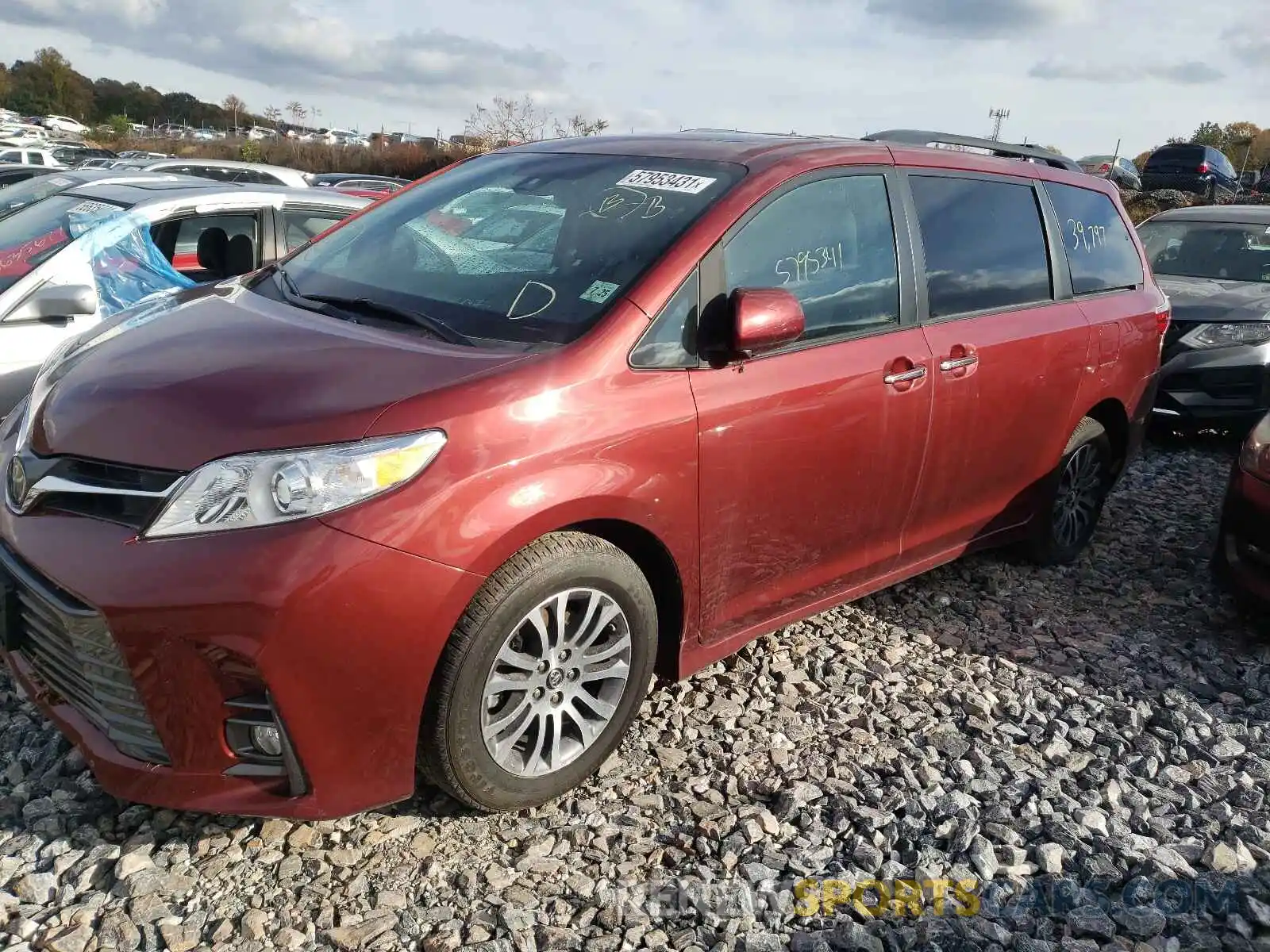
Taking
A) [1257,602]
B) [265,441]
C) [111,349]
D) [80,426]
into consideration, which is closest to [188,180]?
[111,349]

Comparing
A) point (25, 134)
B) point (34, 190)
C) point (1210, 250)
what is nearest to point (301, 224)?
point (34, 190)

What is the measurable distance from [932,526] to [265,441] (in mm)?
2565

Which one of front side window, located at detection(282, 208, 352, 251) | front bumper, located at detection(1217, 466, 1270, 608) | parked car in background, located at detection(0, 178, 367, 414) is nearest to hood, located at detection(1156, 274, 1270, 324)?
front bumper, located at detection(1217, 466, 1270, 608)

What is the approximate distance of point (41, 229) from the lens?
5.17 m

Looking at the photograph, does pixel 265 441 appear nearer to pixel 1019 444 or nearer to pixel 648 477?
pixel 648 477

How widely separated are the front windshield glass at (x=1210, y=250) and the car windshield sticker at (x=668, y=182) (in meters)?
6.01

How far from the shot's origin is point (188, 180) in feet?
19.6

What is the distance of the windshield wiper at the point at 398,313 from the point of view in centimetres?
276

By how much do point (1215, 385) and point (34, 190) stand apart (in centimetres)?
795

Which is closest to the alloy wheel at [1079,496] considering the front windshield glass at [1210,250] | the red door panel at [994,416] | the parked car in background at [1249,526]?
the red door panel at [994,416]

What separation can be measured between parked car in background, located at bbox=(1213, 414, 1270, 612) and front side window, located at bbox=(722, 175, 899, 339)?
1.95 m

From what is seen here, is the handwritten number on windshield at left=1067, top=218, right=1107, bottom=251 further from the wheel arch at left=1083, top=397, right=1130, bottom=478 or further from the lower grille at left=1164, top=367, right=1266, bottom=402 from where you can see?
the lower grille at left=1164, top=367, right=1266, bottom=402

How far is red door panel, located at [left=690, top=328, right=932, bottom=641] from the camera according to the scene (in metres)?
Result: 2.95

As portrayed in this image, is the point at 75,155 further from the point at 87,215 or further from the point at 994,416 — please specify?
the point at 994,416
